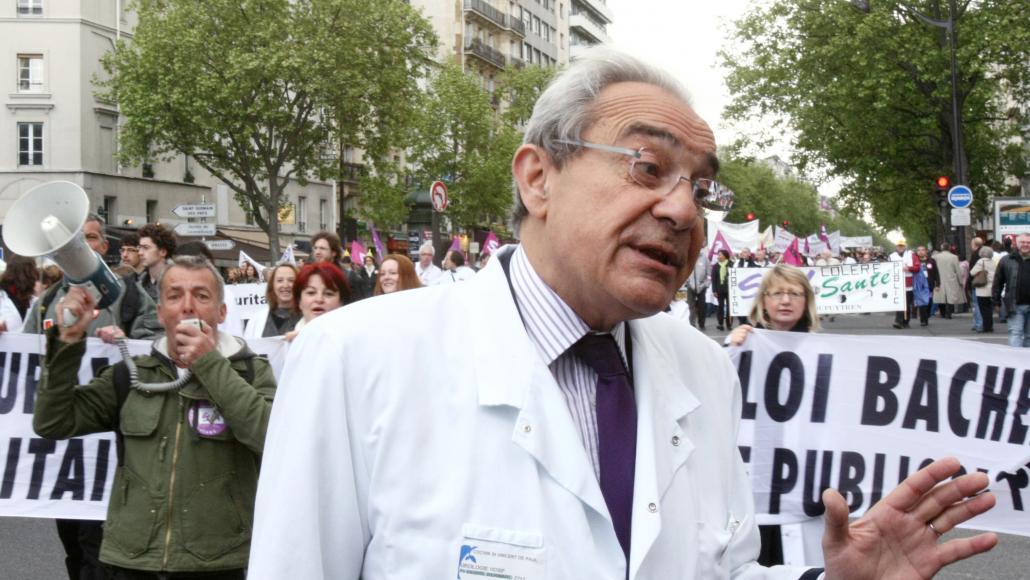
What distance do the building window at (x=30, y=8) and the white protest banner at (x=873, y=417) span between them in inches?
1765

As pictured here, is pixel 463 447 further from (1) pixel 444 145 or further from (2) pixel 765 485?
(1) pixel 444 145

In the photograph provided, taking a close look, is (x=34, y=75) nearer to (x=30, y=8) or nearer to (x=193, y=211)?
(x=30, y=8)

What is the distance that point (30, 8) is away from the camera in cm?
4547

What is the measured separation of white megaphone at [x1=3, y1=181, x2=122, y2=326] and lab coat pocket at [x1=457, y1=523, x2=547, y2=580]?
250 centimetres

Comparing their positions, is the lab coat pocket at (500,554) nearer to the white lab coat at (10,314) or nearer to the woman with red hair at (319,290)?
the woman with red hair at (319,290)

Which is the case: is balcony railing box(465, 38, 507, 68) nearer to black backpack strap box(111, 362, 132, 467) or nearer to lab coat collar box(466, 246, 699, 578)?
black backpack strap box(111, 362, 132, 467)

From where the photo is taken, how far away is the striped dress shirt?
2139 mm

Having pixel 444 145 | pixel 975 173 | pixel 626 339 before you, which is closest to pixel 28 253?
pixel 626 339

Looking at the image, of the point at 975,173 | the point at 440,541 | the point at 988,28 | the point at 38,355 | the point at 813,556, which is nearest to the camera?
the point at 440,541

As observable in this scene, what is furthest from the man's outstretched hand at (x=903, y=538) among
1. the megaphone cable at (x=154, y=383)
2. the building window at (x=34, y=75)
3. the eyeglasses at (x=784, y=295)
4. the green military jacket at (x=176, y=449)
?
the building window at (x=34, y=75)

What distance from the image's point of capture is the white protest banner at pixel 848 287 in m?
21.5

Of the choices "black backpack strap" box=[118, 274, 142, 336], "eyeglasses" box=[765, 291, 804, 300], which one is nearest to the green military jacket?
"black backpack strap" box=[118, 274, 142, 336]

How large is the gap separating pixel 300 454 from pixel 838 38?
40993 mm

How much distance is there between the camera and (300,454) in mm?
1952
